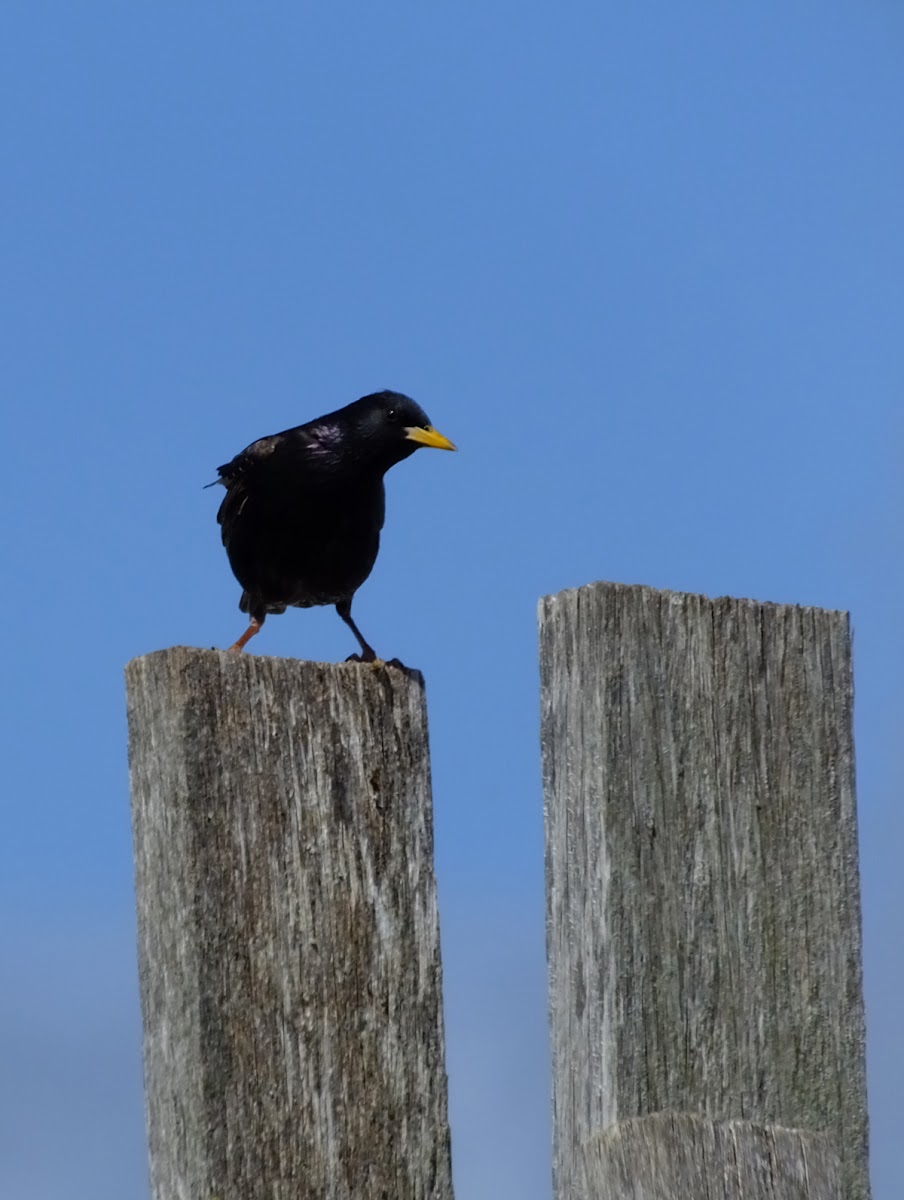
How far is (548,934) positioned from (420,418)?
4.66 meters

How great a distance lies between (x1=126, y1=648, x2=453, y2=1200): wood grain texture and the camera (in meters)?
2.58

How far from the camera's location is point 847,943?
295cm

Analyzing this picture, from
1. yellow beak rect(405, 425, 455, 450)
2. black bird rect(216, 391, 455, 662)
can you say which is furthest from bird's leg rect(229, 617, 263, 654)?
yellow beak rect(405, 425, 455, 450)

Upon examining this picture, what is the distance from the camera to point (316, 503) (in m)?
6.93

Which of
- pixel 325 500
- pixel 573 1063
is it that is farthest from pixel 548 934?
pixel 325 500

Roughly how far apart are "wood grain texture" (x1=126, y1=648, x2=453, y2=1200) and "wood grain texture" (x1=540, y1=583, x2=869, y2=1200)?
24 centimetres

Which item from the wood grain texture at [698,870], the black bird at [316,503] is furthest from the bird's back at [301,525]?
the wood grain texture at [698,870]

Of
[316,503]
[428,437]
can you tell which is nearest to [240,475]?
[316,503]

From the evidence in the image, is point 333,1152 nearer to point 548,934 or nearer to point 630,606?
point 548,934

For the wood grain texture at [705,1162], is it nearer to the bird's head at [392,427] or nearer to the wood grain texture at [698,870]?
the wood grain texture at [698,870]

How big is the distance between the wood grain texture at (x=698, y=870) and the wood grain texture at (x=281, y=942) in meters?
0.24

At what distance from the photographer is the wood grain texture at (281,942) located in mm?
2578

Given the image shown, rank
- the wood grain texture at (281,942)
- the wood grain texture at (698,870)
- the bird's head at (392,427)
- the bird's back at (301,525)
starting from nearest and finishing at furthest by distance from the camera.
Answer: the wood grain texture at (281,942) < the wood grain texture at (698,870) < the bird's back at (301,525) < the bird's head at (392,427)

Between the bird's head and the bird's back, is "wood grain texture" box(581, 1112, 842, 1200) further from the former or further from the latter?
the bird's head
